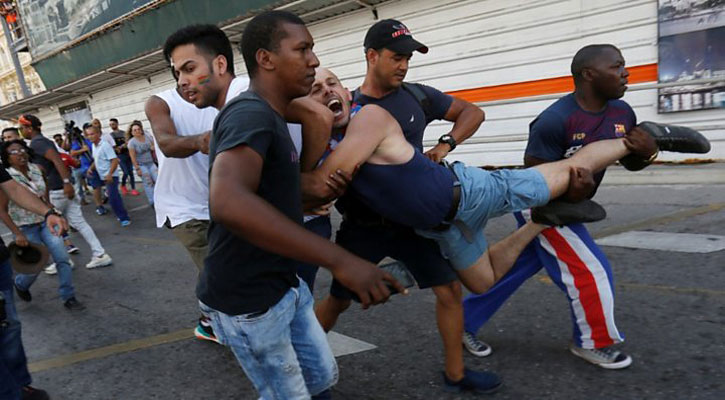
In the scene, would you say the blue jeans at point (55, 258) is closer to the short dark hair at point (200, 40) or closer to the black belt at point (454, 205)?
the short dark hair at point (200, 40)

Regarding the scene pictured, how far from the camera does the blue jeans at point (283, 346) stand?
5.02 ft

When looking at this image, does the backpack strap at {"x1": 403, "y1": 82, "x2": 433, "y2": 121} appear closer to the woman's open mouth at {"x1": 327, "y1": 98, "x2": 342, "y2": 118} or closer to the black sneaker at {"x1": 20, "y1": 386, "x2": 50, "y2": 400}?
the woman's open mouth at {"x1": 327, "y1": 98, "x2": 342, "y2": 118}

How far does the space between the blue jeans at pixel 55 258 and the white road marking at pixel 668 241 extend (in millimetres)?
4854

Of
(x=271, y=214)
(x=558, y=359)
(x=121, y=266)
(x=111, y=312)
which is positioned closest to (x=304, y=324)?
(x=271, y=214)

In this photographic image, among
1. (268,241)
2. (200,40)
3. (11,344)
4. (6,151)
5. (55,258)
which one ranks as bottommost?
(55,258)

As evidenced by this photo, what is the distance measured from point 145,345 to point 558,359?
2735 millimetres

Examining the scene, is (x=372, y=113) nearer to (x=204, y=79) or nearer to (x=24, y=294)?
(x=204, y=79)

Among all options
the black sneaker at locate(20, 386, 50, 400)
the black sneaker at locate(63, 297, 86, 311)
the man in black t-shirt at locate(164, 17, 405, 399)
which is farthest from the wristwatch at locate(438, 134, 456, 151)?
the black sneaker at locate(63, 297, 86, 311)

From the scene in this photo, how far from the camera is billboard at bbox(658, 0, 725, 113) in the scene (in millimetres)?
6754

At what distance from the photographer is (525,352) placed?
107 inches

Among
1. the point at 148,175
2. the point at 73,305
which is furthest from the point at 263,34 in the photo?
the point at 148,175

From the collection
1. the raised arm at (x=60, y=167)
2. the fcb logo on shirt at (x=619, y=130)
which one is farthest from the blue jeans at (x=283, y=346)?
the raised arm at (x=60, y=167)

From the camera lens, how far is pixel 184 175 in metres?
2.96

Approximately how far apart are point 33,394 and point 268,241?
2.44m
